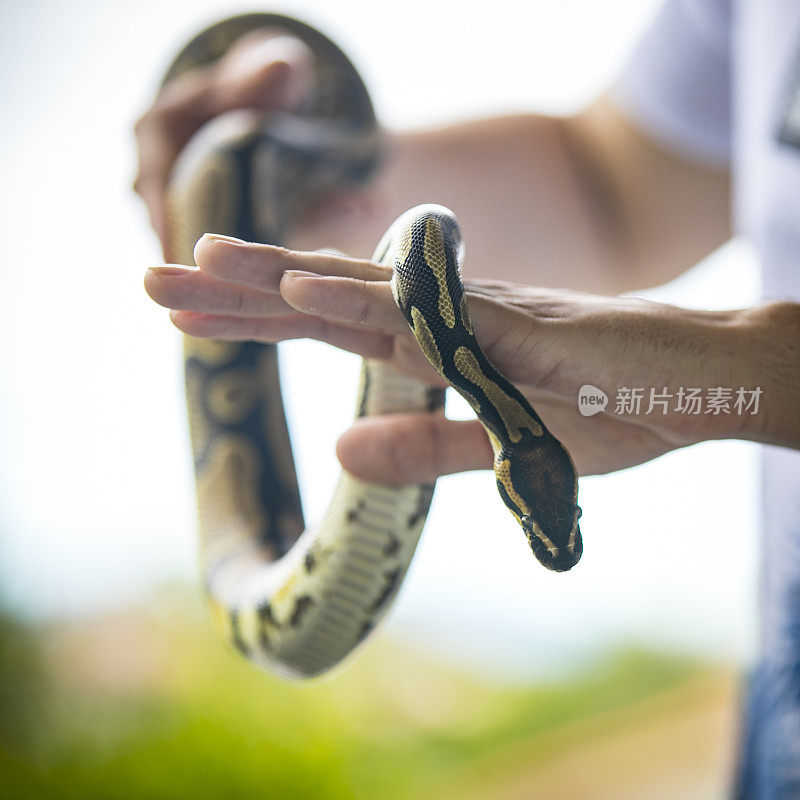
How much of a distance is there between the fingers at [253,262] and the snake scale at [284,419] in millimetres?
39

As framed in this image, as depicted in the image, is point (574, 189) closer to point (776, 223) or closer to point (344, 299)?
point (776, 223)

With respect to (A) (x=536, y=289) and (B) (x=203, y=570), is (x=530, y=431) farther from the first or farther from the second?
(B) (x=203, y=570)

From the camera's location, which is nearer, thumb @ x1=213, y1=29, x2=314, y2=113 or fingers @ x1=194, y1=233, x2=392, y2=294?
fingers @ x1=194, y1=233, x2=392, y2=294

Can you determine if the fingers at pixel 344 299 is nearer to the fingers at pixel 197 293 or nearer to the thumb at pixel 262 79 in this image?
the fingers at pixel 197 293

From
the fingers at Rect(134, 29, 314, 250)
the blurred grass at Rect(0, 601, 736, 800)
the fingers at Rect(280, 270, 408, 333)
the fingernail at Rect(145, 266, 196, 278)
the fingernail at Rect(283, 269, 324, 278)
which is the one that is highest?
the fingers at Rect(134, 29, 314, 250)

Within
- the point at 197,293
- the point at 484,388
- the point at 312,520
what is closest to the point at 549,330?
the point at 484,388

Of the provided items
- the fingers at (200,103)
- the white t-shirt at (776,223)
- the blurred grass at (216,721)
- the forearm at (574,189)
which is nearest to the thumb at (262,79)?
the fingers at (200,103)

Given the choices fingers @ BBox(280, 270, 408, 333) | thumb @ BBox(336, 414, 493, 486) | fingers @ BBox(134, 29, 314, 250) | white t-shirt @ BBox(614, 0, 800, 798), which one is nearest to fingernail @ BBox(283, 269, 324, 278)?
fingers @ BBox(280, 270, 408, 333)

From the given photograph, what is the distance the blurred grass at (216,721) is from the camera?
4.22ft

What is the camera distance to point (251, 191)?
77 centimetres

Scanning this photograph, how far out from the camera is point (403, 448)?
452 millimetres

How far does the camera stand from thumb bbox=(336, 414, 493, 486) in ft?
1.45

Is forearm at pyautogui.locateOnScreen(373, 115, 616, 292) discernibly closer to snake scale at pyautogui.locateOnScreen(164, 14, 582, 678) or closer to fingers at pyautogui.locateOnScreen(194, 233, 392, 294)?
snake scale at pyautogui.locateOnScreen(164, 14, 582, 678)

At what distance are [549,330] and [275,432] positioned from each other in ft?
1.48
